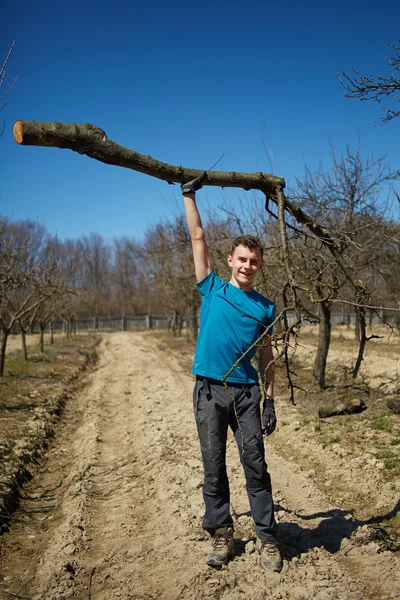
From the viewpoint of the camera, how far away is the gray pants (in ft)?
10.5

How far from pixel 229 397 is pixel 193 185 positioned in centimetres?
152

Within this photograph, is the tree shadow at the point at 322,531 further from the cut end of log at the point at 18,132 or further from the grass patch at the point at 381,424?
the cut end of log at the point at 18,132

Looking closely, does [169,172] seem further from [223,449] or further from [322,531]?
[322,531]

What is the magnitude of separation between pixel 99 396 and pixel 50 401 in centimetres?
151

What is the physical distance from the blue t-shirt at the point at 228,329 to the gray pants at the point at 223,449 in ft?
0.33

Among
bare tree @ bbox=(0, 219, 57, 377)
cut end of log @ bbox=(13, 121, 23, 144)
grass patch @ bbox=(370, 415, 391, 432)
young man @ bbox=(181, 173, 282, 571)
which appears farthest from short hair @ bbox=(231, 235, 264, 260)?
bare tree @ bbox=(0, 219, 57, 377)

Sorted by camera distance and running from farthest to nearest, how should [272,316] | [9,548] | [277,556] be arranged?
[9,548], [272,316], [277,556]

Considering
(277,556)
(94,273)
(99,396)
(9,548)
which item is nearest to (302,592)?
(277,556)

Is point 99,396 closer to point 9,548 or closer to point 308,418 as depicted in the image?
point 308,418

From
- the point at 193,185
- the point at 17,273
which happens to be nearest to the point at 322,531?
the point at 193,185

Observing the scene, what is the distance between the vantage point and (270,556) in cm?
313

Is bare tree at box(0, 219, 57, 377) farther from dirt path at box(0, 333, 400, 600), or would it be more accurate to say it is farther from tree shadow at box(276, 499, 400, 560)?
tree shadow at box(276, 499, 400, 560)

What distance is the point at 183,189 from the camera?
11.3ft

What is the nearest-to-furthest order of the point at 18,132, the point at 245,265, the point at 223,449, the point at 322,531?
the point at 18,132 → the point at 223,449 → the point at 245,265 → the point at 322,531
